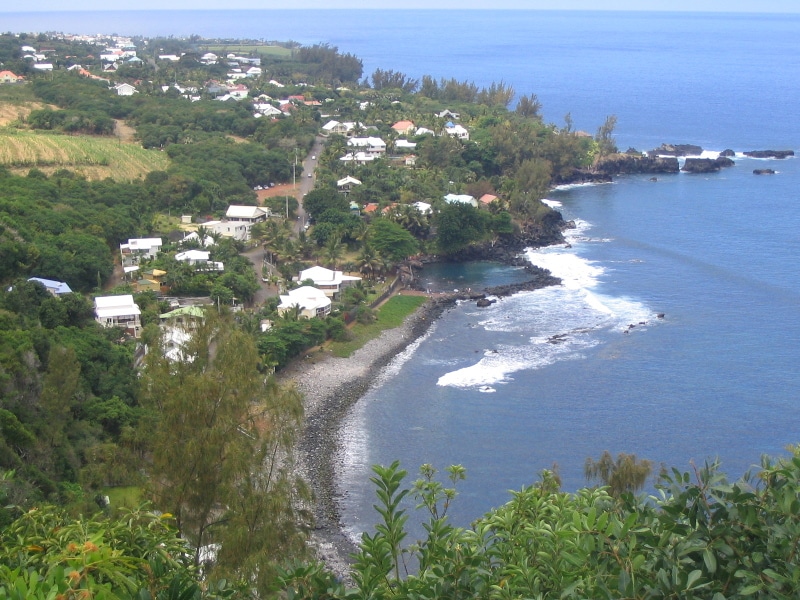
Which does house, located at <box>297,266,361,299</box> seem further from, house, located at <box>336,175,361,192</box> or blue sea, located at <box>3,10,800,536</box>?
house, located at <box>336,175,361,192</box>

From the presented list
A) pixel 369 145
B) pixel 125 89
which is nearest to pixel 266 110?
pixel 369 145

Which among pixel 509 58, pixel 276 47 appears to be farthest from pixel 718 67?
pixel 276 47

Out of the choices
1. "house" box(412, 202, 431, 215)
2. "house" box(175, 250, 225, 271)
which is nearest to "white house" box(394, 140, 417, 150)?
"house" box(412, 202, 431, 215)

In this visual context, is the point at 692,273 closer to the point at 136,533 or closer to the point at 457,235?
the point at 457,235

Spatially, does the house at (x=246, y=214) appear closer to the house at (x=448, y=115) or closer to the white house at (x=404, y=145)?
the white house at (x=404, y=145)

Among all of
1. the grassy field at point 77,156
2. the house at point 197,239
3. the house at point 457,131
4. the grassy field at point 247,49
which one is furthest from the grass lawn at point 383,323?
the grassy field at point 247,49
